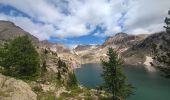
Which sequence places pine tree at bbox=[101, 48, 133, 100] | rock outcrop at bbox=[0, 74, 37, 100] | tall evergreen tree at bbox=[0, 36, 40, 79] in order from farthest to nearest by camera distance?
pine tree at bbox=[101, 48, 133, 100]
tall evergreen tree at bbox=[0, 36, 40, 79]
rock outcrop at bbox=[0, 74, 37, 100]

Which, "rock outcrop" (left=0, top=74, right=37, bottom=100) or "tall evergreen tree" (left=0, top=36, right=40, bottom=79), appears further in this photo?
"tall evergreen tree" (left=0, top=36, right=40, bottom=79)

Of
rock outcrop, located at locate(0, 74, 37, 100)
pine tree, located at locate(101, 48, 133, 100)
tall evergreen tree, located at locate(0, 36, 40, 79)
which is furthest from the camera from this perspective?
pine tree, located at locate(101, 48, 133, 100)

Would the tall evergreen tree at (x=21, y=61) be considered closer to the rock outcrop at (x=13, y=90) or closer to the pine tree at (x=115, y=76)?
the pine tree at (x=115, y=76)

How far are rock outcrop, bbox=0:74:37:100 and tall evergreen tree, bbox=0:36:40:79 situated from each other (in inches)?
794

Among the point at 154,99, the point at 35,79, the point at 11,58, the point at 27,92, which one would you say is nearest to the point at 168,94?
the point at 154,99

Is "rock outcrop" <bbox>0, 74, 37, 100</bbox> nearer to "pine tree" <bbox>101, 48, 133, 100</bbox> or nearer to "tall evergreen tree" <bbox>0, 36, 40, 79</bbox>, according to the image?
"tall evergreen tree" <bbox>0, 36, 40, 79</bbox>

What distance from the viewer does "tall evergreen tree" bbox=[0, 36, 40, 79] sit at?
5534cm

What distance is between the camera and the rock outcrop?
31.7 meters

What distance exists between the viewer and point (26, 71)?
56844 millimetres

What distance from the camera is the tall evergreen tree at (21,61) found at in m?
55.3

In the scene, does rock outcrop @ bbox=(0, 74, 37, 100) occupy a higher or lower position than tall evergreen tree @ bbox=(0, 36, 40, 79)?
lower

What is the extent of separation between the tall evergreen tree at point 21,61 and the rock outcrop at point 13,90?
20165 mm

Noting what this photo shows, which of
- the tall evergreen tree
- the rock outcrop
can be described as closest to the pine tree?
the tall evergreen tree

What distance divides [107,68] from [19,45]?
996 inches
